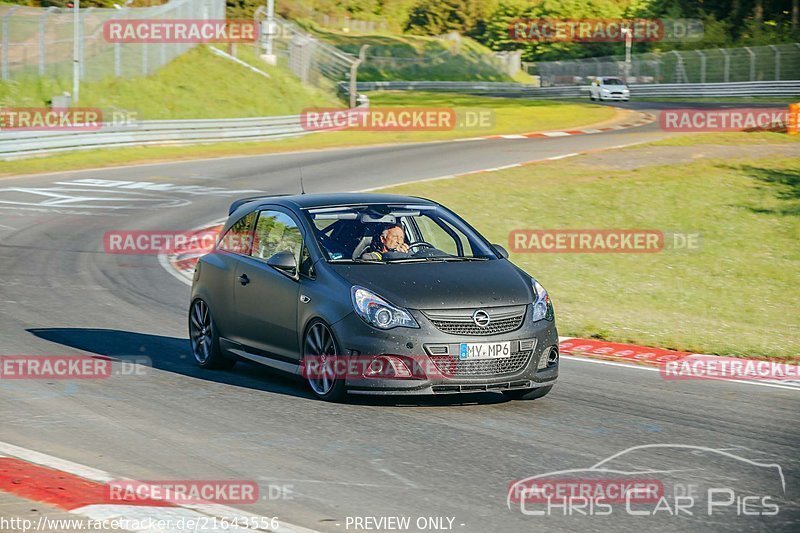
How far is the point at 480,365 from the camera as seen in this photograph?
28.8 feet

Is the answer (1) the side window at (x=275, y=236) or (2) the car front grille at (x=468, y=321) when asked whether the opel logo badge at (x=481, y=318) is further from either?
(1) the side window at (x=275, y=236)

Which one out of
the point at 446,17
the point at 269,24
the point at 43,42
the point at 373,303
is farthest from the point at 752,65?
the point at 373,303

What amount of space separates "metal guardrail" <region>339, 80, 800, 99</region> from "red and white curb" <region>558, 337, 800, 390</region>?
143 ft

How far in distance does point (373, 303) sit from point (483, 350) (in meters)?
0.88

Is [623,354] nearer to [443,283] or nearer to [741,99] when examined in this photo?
[443,283]

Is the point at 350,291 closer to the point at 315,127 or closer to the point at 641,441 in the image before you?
the point at 641,441

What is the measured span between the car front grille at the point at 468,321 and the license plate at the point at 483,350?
87 mm

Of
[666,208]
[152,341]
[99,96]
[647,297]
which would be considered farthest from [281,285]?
[99,96]

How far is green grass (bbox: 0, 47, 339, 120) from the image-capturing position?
40062 millimetres

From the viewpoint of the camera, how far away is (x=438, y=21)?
127 metres

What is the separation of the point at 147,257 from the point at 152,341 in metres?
7.18

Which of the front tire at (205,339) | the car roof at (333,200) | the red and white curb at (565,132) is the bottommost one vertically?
the red and white curb at (565,132)

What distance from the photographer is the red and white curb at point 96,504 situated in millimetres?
5824

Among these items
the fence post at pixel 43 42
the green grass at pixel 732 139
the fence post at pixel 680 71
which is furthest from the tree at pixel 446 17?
the green grass at pixel 732 139
